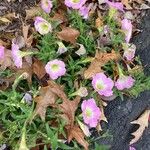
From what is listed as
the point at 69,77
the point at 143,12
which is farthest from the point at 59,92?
the point at 143,12

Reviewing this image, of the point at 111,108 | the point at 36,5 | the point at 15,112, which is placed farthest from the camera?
the point at 36,5

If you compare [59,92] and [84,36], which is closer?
[59,92]

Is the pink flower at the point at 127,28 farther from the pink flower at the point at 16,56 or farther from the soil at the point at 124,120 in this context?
the pink flower at the point at 16,56

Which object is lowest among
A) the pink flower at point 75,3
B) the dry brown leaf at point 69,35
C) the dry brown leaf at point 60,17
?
the dry brown leaf at point 69,35

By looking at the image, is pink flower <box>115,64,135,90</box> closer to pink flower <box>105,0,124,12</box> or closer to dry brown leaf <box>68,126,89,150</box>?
dry brown leaf <box>68,126,89,150</box>

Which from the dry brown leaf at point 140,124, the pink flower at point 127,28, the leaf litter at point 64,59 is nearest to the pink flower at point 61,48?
the leaf litter at point 64,59

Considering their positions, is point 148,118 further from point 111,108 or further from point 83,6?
point 83,6

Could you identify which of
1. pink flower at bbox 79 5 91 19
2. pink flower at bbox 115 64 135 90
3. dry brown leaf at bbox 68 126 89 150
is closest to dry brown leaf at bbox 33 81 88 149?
dry brown leaf at bbox 68 126 89 150

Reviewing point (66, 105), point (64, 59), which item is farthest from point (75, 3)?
point (66, 105)
